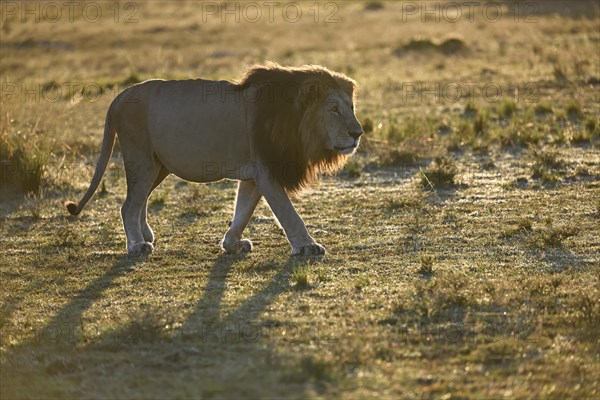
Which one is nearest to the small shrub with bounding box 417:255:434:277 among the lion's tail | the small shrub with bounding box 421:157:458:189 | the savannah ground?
the savannah ground

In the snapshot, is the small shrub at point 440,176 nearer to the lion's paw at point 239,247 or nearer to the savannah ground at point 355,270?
the savannah ground at point 355,270

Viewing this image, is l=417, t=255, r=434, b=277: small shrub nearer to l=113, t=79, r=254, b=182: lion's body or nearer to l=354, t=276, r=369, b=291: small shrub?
l=354, t=276, r=369, b=291: small shrub

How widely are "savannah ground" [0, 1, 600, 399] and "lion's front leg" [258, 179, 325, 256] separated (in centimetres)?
16

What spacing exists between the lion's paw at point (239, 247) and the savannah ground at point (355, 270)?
0.15m

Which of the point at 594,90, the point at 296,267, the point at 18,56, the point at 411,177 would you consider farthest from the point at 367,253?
the point at 18,56

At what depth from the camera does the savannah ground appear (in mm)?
6355

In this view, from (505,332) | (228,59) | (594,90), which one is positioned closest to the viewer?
(505,332)

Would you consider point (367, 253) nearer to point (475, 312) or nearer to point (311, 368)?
point (475, 312)

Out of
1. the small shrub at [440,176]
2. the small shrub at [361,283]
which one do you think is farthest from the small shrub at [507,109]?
the small shrub at [361,283]

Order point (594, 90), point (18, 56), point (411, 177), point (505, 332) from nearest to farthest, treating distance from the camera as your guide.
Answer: point (505, 332) → point (411, 177) → point (594, 90) → point (18, 56)

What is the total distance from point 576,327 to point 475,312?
72 cm

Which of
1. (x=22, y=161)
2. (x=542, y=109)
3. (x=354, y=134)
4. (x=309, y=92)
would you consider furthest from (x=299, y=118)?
(x=542, y=109)

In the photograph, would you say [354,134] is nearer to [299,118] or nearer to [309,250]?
[299,118]

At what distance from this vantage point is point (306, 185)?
9.62 metres
